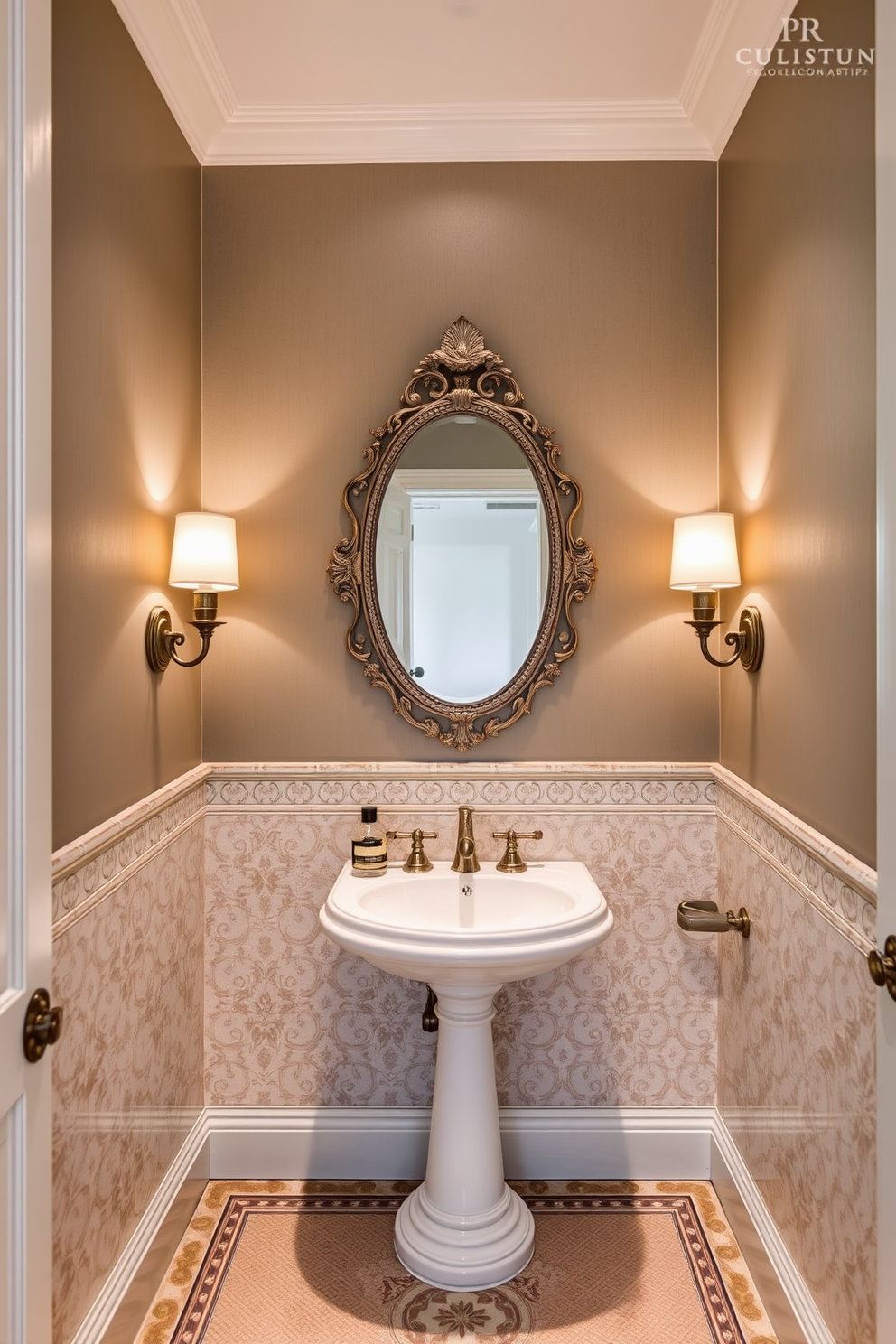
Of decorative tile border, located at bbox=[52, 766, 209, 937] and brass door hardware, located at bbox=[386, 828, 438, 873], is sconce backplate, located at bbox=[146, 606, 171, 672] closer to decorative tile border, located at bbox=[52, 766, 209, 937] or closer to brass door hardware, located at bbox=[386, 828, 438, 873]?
decorative tile border, located at bbox=[52, 766, 209, 937]

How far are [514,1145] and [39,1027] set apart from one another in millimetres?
1545

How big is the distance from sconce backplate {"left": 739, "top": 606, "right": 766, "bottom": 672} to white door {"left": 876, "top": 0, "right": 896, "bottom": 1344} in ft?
2.48

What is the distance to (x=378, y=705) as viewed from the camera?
7.46 feet

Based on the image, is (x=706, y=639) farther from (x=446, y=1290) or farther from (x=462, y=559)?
(x=446, y=1290)

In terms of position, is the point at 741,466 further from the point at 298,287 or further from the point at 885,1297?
the point at 885,1297

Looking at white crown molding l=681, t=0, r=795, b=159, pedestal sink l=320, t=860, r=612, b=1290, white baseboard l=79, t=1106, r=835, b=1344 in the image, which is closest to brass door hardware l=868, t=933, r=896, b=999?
pedestal sink l=320, t=860, r=612, b=1290

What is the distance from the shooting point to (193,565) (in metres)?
1.96

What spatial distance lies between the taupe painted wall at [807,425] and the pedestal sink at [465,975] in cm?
56

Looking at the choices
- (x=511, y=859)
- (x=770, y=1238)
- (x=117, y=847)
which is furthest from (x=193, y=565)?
(x=770, y=1238)

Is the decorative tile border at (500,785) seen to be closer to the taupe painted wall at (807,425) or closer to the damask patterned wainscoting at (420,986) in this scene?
the damask patterned wainscoting at (420,986)

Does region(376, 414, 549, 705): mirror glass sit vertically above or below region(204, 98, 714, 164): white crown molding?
below

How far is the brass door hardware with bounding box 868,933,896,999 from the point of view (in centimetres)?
114

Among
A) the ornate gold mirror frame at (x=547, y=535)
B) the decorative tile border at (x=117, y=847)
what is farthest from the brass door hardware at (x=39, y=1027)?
the ornate gold mirror frame at (x=547, y=535)

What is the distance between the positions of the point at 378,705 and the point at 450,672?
0.20 meters
